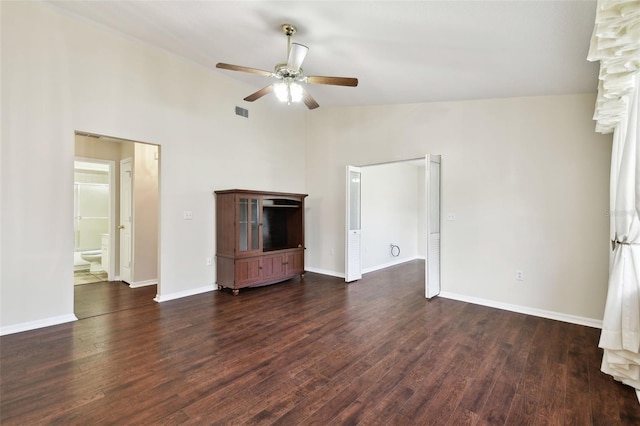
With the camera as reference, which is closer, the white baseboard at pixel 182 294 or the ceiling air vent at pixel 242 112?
the white baseboard at pixel 182 294

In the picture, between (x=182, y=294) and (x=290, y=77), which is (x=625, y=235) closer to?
(x=290, y=77)

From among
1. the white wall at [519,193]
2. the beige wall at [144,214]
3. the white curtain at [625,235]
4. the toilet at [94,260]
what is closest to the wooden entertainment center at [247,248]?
the beige wall at [144,214]

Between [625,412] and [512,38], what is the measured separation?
9.37 ft

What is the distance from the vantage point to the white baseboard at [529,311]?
131 inches

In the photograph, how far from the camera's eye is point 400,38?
9.02ft

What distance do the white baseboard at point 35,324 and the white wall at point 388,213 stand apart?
15.1ft

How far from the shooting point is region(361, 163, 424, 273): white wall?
615cm

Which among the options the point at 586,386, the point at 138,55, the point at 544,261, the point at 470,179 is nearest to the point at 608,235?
the point at 544,261

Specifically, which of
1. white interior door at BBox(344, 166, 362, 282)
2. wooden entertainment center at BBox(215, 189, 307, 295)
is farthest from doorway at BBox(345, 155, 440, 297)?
wooden entertainment center at BBox(215, 189, 307, 295)

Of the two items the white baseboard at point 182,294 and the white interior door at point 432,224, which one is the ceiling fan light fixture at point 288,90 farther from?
the white baseboard at point 182,294

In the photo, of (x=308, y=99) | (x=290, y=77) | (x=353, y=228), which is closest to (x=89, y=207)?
(x=353, y=228)

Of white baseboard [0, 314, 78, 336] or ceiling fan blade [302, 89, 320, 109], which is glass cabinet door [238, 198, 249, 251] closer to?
ceiling fan blade [302, 89, 320, 109]

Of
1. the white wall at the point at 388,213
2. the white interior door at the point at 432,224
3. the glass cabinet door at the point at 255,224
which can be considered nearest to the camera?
the white interior door at the point at 432,224

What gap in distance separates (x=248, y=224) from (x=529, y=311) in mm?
4047
